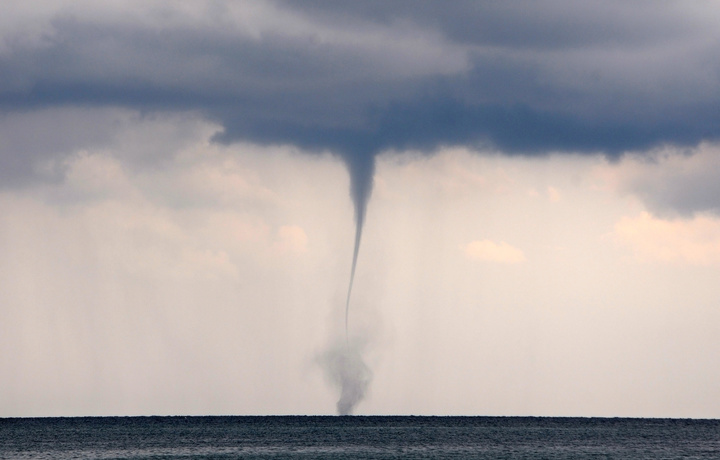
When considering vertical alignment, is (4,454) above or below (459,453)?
below

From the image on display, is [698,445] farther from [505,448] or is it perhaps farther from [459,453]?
[459,453]

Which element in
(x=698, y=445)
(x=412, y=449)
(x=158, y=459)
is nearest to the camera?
(x=158, y=459)

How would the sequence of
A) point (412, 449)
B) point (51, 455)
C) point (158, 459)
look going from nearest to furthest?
point (158, 459) < point (51, 455) < point (412, 449)

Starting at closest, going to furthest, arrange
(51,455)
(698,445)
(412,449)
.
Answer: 1. (51,455)
2. (412,449)
3. (698,445)

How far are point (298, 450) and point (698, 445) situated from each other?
74.7m

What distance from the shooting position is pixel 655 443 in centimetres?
18050

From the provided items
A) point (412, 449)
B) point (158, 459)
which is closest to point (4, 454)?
point (158, 459)

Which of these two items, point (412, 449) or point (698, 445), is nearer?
point (412, 449)

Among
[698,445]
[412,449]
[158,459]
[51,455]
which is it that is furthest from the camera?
[698,445]

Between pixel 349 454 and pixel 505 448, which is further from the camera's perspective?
pixel 505 448

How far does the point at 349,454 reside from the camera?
141 metres

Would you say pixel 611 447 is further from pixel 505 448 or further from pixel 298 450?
pixel 298 450

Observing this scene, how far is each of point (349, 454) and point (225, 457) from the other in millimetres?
20811

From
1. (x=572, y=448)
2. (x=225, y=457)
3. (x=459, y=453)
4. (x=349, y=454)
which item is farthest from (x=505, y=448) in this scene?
(x=225, y=457)
